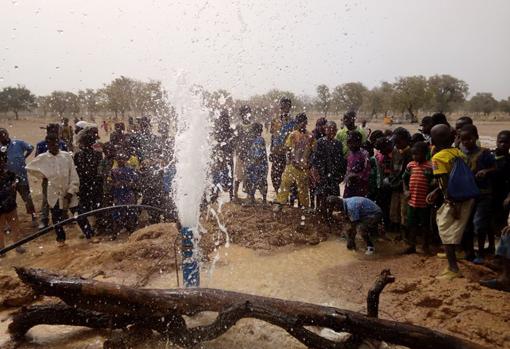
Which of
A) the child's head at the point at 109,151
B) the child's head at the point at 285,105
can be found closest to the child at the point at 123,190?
the child's head at the point at 109,151

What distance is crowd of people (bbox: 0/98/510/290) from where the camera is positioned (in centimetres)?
482

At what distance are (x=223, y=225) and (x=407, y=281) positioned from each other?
3467mm

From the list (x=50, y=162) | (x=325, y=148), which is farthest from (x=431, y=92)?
(x=50, y=162)

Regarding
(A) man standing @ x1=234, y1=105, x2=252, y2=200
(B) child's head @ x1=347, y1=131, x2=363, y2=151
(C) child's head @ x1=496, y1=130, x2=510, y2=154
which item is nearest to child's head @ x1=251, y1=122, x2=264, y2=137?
(A) man standing @ x1=234, y1=105, x2=252, y2=200

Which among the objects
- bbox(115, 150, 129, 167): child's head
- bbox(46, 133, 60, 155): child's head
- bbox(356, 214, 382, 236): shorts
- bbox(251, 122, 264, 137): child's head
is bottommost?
bbox(356, 214, 382, 236): shorts

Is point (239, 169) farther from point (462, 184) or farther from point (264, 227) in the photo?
point (462, 184)

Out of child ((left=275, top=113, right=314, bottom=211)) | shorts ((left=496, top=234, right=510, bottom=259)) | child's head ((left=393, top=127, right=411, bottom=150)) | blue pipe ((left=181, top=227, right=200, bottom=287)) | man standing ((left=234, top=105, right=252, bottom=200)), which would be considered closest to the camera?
blue pipe ((left=181, top=227, right=200, bottom=287))

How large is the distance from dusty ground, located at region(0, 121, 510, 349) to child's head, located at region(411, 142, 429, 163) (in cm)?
148

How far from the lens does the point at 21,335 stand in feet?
11.8

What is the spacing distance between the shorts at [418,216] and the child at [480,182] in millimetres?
560

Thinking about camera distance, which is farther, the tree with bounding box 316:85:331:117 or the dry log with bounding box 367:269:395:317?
the tree with bounding box 316:85:331:117

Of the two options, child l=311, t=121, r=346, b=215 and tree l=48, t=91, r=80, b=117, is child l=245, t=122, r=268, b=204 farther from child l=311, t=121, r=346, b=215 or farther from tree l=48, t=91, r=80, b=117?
tree l=48, t=91, r=80, b=117

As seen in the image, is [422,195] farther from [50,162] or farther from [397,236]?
[50,162]

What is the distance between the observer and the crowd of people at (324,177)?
482cm
